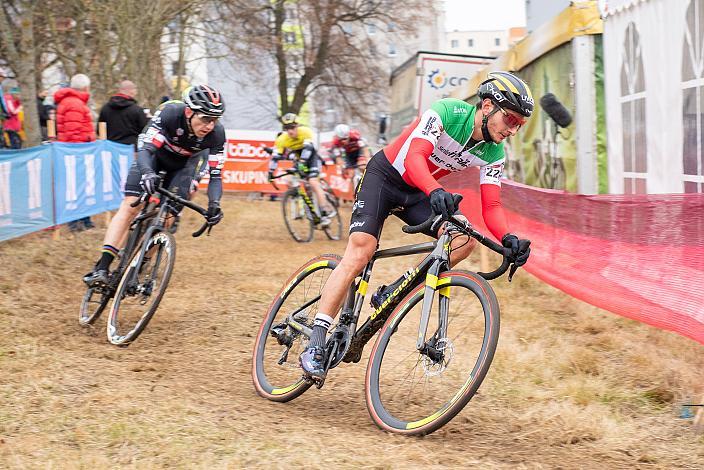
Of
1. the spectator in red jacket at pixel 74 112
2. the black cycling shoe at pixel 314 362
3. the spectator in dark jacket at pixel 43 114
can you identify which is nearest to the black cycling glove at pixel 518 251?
the black cycling shoe at pixel 314 362

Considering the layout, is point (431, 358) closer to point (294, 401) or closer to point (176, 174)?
point (294, 401)

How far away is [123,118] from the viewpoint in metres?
14.1

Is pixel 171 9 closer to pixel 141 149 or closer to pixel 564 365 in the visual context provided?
pixel 141 149

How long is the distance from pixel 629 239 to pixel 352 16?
1286 inches

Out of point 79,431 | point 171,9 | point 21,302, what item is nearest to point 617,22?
point 21,302

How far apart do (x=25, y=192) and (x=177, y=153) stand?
4.43 m

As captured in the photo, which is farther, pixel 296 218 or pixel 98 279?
pixel 296 218

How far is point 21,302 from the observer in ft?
25.4

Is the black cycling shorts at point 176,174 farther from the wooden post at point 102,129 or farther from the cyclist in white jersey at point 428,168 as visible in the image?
the wooden post at point 102,129

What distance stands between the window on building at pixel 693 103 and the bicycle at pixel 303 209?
6.69 metres

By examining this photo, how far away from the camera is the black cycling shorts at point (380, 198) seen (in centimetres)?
488

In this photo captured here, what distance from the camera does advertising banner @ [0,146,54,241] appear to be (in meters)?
9.94

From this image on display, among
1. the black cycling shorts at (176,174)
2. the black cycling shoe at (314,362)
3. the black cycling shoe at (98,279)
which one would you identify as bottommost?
the black cycling shoe at (314,362)

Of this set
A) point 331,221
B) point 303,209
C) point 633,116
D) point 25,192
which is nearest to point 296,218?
point 303,209
